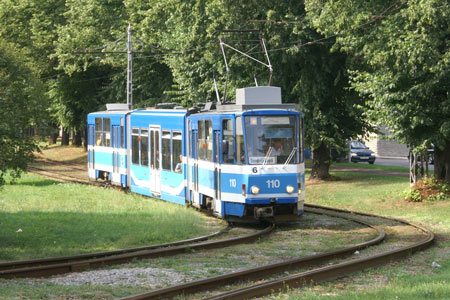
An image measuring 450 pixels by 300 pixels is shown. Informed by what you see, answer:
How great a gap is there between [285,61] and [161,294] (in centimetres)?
2115

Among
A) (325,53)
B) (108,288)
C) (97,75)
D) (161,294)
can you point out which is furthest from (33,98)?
(97,75)

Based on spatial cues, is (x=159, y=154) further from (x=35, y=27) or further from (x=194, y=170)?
(x=35, y=27)

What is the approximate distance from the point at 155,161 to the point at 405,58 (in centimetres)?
886

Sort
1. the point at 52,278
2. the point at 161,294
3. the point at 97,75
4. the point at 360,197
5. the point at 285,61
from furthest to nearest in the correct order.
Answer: the point at 97,75, the point at 285,61, the point at 360,197, the point at 52,278, the point at 161,294

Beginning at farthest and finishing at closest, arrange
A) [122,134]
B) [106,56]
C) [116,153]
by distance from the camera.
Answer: [106,56]
[116,153]
[122,134]

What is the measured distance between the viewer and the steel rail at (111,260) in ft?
39.2

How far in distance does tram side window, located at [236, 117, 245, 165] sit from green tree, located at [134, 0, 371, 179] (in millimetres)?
10891

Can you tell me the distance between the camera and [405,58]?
21.2 metres

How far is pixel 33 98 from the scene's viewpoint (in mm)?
17594

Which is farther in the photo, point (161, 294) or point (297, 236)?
point (297, 236)

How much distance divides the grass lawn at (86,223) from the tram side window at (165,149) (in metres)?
1.26

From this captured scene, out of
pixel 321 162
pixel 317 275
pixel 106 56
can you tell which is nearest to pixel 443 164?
pixel 321 162

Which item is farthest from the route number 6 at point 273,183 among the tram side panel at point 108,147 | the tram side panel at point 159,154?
the tram side panel at point 108,147

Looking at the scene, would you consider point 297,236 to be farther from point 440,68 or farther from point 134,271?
point 440,68
